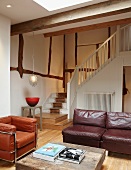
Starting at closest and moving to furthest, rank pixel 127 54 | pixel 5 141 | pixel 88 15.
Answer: pixel 5 141
pixel 88 15
pixel 127 54

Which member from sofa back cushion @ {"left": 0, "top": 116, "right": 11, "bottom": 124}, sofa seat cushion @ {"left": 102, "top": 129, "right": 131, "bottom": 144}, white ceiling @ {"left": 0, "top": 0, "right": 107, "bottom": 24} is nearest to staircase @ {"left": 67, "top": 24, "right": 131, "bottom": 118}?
white ceiling @ {"left": 0, "top": 0, "right": 107, "bottom": 24}

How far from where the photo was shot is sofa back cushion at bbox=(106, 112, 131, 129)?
11.8 feet

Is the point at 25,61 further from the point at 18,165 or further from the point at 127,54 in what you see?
the point at 18,165

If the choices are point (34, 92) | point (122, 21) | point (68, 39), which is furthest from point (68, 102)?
point (68, 39)

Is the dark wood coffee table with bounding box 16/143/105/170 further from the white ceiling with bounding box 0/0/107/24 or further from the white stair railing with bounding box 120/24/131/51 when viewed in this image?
the white stair railing with bounding box 120/24/131/51

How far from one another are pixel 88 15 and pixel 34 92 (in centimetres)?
346

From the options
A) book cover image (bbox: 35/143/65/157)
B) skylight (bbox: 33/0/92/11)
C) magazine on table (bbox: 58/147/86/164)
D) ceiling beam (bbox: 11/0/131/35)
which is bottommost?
magazine on table (bbox: 58/147/86/164)

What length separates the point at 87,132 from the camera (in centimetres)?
340

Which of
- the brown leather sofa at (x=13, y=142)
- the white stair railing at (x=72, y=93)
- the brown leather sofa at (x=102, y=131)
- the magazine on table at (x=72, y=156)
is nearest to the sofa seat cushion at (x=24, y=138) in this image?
the brown leather sofa at (x=13, y=142)

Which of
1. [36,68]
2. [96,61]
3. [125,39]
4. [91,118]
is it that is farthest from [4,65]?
[96,61]

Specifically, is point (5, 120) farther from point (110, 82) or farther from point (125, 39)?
point (125, 39)

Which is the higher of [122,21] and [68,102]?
Result: [122,21]

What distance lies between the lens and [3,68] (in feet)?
13.1

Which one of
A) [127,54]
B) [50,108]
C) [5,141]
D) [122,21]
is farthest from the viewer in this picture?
[50,108]
